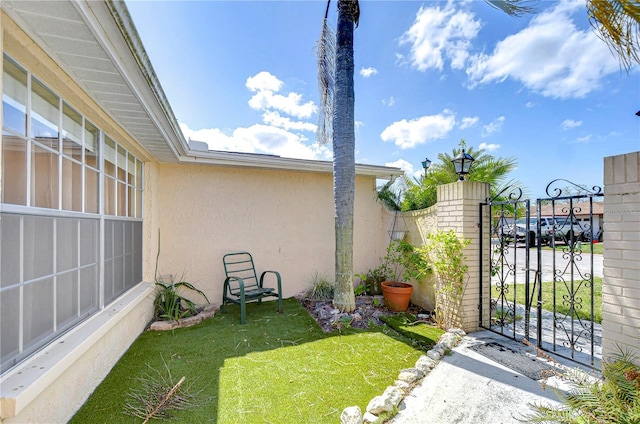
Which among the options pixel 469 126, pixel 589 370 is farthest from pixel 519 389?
pixel 469 126

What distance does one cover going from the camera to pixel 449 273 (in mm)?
4160

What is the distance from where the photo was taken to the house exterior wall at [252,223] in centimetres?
547

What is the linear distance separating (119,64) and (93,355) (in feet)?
9.34

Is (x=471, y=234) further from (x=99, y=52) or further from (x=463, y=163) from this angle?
(x=99, y=52)

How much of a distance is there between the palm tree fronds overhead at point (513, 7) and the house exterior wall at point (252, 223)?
4.09 meters

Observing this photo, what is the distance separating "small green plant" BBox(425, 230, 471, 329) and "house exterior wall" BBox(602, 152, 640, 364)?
161 cm

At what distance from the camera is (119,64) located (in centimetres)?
205

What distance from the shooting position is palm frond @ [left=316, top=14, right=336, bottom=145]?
5.57 metres

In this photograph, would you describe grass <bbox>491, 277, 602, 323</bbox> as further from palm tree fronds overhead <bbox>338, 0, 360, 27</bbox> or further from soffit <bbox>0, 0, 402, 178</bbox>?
soffit <bbox>0, 0, 402, 178</bbox>

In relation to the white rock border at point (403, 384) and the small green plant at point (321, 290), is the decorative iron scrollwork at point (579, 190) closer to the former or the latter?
the white rock border at point (403, 384)

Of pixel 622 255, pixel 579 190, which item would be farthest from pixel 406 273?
pixel 622 255

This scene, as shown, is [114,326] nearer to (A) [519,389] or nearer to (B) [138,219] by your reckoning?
(B) [138,219]

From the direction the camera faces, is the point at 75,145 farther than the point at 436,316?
No

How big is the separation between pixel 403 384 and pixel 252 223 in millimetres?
4313
